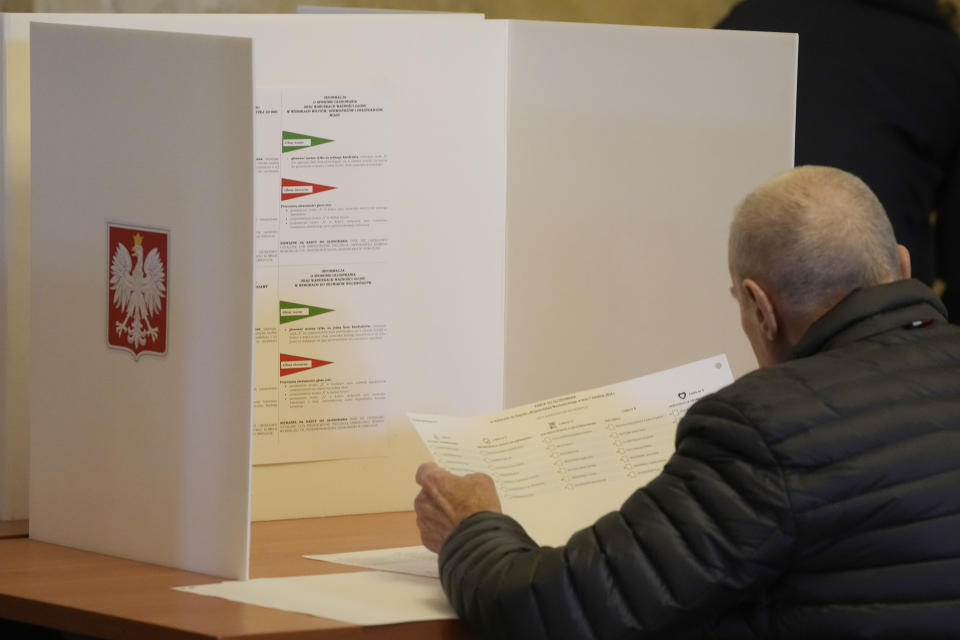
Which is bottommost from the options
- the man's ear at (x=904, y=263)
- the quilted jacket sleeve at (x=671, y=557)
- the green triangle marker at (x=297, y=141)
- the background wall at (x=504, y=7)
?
the quilted jacket sleeve at (x=671, y=557)

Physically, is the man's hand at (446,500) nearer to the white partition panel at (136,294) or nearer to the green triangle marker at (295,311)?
the white partition panel at (136,294)

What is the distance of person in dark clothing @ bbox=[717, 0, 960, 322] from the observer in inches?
97.7

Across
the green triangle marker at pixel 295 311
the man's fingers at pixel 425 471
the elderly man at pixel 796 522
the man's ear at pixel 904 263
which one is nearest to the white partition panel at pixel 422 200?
the green triangle marker at pixel 295 311

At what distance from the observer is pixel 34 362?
65.5 inches

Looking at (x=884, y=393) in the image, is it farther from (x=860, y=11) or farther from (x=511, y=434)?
(x=860, y=11)

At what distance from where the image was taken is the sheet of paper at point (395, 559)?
5.40ft

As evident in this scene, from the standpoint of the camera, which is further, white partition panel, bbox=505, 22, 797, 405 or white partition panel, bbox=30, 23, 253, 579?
white partition panel, bbox=505, 22, 797, 405

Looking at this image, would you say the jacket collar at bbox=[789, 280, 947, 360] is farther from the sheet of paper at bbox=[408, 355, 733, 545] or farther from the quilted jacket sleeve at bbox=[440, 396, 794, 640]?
the sheet of paper at bbox=[408, 355, 733, 545]

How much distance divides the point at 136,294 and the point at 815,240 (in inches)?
31.3

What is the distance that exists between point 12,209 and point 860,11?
1.62m

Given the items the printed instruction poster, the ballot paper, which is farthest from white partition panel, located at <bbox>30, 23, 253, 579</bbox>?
the printed instruction poster

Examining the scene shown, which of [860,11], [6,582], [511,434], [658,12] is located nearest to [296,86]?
[511,434]

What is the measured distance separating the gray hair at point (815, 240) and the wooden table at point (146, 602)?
21.0 inches

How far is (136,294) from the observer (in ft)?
5.15
